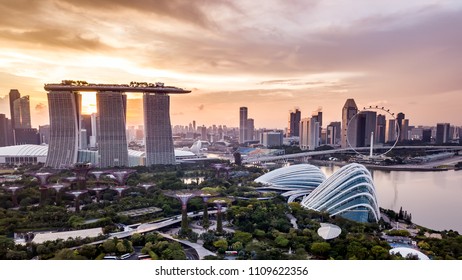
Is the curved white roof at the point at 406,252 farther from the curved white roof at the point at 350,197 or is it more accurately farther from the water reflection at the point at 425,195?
the water reflection at the point at 425,195

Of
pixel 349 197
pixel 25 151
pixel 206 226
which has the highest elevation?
pixel 25 151

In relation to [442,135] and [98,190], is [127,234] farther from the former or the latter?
[442,135]

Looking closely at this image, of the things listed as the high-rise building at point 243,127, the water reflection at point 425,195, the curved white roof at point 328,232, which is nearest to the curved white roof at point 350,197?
the water reflection at point 425,195

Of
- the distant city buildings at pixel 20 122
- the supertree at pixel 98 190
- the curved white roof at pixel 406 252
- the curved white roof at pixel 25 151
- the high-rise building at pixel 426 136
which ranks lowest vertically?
the curved white roof at pixel 406 252

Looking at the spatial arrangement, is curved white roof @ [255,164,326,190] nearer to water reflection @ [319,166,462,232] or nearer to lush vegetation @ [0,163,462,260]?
lush vegetation @ [0,163,462,260]

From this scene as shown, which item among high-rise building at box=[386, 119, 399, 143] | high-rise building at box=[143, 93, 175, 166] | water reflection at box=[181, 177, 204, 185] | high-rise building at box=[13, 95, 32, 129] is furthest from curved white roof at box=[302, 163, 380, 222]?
high-rise building at box=[13, 95, 32, 129]

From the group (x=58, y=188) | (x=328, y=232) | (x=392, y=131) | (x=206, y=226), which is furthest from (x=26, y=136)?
(x=392, y=131)

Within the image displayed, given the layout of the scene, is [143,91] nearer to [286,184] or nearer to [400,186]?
[286,184]
